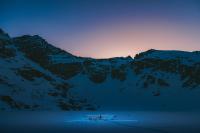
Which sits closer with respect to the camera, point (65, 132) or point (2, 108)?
point (65, 132)

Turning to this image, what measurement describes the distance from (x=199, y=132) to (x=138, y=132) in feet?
28.7

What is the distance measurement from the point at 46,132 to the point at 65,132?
9.00 feet

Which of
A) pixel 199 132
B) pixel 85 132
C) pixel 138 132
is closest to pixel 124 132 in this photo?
pixel 138 132

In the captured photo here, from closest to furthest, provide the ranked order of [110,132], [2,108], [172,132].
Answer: [172,132], [110,132], [2,108]

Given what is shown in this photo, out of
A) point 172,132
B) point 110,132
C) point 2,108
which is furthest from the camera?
point 2,108

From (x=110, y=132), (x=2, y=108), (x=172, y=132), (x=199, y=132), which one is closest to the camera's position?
(x=199, y=132)

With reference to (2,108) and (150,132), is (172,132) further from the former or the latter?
(2,108)

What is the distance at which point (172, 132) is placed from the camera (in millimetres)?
52094

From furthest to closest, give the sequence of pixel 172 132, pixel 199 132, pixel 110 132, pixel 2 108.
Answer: pixel 2 108 < pixel 110 132 < pixel 172 132 < pixel 199 132

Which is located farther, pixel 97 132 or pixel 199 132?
pixel 97 132

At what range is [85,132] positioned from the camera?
180ft

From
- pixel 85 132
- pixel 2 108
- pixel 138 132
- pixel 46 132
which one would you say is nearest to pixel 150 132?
pixel 138 132

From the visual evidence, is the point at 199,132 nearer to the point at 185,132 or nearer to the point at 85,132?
the point at 185,132

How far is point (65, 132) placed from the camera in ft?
177
